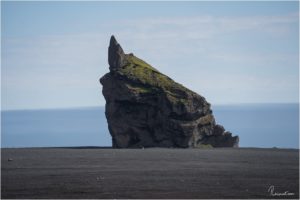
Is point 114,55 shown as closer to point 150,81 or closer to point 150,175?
point 150,81

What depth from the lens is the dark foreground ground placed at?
7619 cm

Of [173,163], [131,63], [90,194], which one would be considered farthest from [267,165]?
[131,63]

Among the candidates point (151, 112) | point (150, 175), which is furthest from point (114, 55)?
point (150, 175)

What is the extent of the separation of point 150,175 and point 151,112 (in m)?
61.3

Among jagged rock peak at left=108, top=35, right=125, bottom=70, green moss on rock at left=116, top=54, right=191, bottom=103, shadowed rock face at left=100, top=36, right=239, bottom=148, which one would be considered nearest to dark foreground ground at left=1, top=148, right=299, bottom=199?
shadowed rock face at left=100, top=36, right=239, bottom=148

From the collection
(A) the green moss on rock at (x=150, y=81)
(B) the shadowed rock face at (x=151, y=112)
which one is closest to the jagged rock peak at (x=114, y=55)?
(B) the shadowed rock face at (x=151, y=112)

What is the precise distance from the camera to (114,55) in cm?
15988

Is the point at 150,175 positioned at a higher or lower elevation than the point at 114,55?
lower

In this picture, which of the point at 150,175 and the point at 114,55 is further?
the point at 114,55

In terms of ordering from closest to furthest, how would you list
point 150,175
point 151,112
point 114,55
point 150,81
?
point 150,175 < point 151,112 < point 150,81 < point 114,55

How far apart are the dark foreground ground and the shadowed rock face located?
16010mm

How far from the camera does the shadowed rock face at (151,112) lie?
153000mm

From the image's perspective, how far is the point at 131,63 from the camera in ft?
542

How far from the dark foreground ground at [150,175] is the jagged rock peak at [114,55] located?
27738 millimetres
